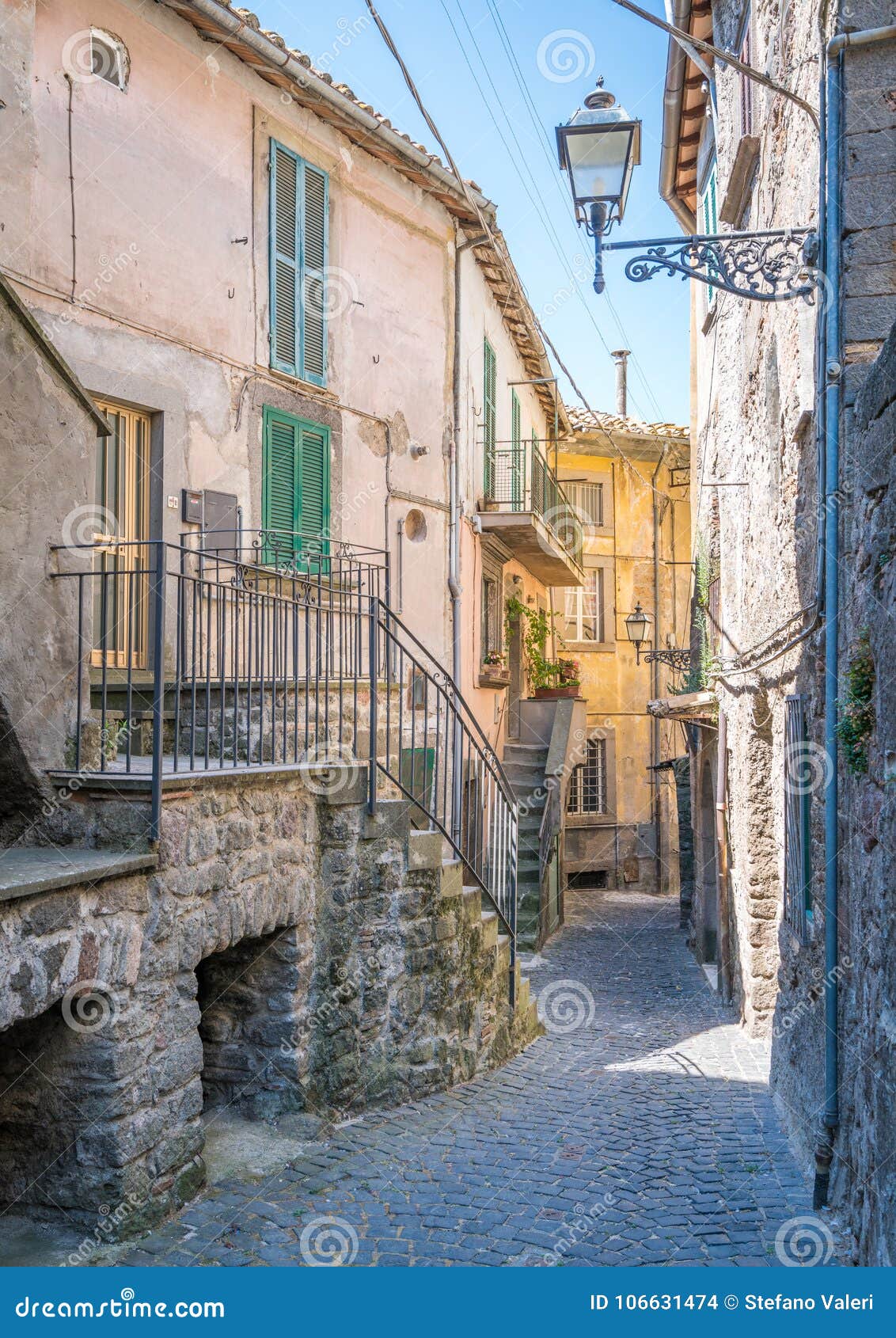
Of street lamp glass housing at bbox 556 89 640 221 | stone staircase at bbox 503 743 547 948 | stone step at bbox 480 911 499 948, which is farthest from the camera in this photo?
stone staircase at bbox 503 743 547 948

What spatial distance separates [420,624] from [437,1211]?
26.4ft

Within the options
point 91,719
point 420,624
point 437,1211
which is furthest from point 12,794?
point 420,624

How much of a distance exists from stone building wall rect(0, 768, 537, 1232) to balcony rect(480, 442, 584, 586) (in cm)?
774

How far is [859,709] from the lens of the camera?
14.1ft

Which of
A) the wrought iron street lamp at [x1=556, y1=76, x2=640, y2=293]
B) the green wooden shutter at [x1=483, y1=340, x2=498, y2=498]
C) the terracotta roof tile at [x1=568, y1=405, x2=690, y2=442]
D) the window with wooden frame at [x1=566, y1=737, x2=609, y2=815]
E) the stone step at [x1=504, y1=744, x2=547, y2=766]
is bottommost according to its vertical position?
the window with wooden frame at [x1=566, y1=737, x2=609, y2=815]

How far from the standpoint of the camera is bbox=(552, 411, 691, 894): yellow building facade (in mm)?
22359

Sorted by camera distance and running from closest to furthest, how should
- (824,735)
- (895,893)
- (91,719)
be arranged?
(895,893)
(91,719)
(824,735)

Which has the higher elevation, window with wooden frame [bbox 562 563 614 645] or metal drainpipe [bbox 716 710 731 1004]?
window with wooden frame [bbox 562 563 614 645]

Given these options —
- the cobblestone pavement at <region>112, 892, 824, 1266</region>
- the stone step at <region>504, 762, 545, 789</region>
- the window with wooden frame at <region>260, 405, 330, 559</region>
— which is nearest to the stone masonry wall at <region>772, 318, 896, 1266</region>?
the cobblestone pavement at <region>112, 892, 824, 1266</region>

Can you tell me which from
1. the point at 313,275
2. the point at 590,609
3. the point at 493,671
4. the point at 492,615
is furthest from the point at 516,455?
the point at 590,609

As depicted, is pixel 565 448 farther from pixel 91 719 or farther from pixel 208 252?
pixel 91 719

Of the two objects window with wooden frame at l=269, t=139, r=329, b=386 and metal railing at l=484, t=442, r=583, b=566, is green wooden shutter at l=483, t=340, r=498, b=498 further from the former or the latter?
window with wooden frame at l=269, t=139, r=329, b=386

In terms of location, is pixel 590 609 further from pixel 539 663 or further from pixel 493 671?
pixel 493 671

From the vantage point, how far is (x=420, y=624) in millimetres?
12438
